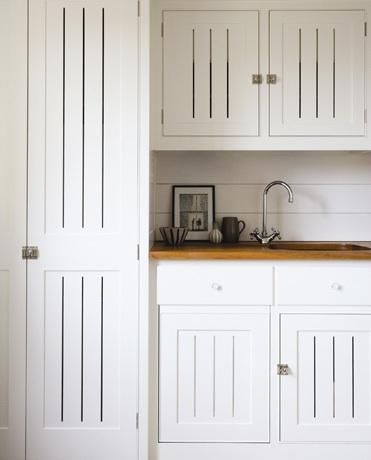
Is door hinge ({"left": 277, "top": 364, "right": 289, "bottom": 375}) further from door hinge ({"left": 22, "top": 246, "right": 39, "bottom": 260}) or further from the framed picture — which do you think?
door hinge ({"left": 22, "top": 246, "right": 39, "bottom": 260})

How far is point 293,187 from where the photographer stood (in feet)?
8.55

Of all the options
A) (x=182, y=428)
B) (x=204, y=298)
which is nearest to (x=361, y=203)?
(x=204, y=298)

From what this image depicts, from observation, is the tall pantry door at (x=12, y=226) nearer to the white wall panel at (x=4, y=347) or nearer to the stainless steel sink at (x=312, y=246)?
the white wall panel at (x=4, y=347)

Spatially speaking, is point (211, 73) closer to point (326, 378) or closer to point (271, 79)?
point (271, 79)

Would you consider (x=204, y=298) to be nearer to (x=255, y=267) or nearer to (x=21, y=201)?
(x=255, y=267)

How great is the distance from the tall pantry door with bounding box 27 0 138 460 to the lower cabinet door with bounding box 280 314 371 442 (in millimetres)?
679

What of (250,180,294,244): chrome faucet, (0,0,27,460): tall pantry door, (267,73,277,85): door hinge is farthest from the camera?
(250,180,294,244): chrome faucet

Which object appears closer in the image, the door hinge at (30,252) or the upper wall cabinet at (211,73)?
the door hinge at (30,252)

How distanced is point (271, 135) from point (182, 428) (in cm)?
141

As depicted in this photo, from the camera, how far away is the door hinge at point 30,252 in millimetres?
1982

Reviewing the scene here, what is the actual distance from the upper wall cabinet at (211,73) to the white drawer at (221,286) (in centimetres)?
69

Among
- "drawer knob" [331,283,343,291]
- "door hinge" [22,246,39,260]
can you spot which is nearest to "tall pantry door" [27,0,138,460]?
"door hinge" [22,246,39,260]

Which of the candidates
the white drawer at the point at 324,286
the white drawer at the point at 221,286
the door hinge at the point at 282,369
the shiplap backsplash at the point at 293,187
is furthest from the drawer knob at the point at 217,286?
the shiplap backsplash at the point at 293,187

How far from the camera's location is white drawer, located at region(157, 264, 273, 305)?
2000 millimetres
